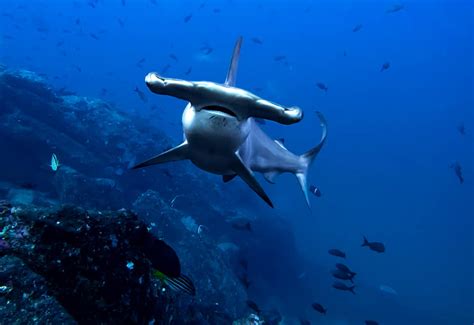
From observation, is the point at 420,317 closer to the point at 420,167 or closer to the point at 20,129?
the point at 20,129

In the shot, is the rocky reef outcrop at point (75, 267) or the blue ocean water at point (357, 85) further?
the blue ocean water at point (357, 85)

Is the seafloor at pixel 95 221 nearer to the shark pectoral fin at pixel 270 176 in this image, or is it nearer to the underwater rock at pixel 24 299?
the underwater rock at pixel 24 299

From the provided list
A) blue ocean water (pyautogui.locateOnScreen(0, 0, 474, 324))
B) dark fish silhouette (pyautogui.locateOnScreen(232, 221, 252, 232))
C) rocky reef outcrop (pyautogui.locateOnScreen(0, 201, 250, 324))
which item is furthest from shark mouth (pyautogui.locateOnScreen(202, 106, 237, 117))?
blue ocean water (pyautogui.locateOnScreen(0, 0, 474, 324))

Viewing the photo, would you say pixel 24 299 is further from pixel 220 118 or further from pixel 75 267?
pixel 220 118

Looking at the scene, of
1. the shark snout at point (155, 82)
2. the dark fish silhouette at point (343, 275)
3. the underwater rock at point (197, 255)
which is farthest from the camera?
the underwater rock at point (197, 255)

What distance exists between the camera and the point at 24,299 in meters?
1.92

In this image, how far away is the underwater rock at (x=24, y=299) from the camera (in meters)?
1.83

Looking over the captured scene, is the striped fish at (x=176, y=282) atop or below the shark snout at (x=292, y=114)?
below

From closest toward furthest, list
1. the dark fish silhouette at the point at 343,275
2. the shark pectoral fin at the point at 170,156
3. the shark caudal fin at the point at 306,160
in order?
the shark pectoral fin at the point at 170,156 < the shark caudal fin at the point at 306,160 < the dark fish silhouette at the point at 343,275

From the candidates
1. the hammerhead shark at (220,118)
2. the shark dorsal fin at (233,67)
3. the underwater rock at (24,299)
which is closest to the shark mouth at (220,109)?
the hammerhead shark at (220,118)

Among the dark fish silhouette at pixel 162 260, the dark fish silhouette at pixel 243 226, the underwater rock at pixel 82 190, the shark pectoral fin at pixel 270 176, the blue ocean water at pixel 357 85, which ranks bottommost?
the blue ocean water at pixel 357 85

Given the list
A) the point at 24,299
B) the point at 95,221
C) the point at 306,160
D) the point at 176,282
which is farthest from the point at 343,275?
the point at 24,299

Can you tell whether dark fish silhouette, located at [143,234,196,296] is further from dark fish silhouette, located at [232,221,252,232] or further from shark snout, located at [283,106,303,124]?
dark fish silhouette, located at [232,221,252,232]

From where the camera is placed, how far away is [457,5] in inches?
3275
